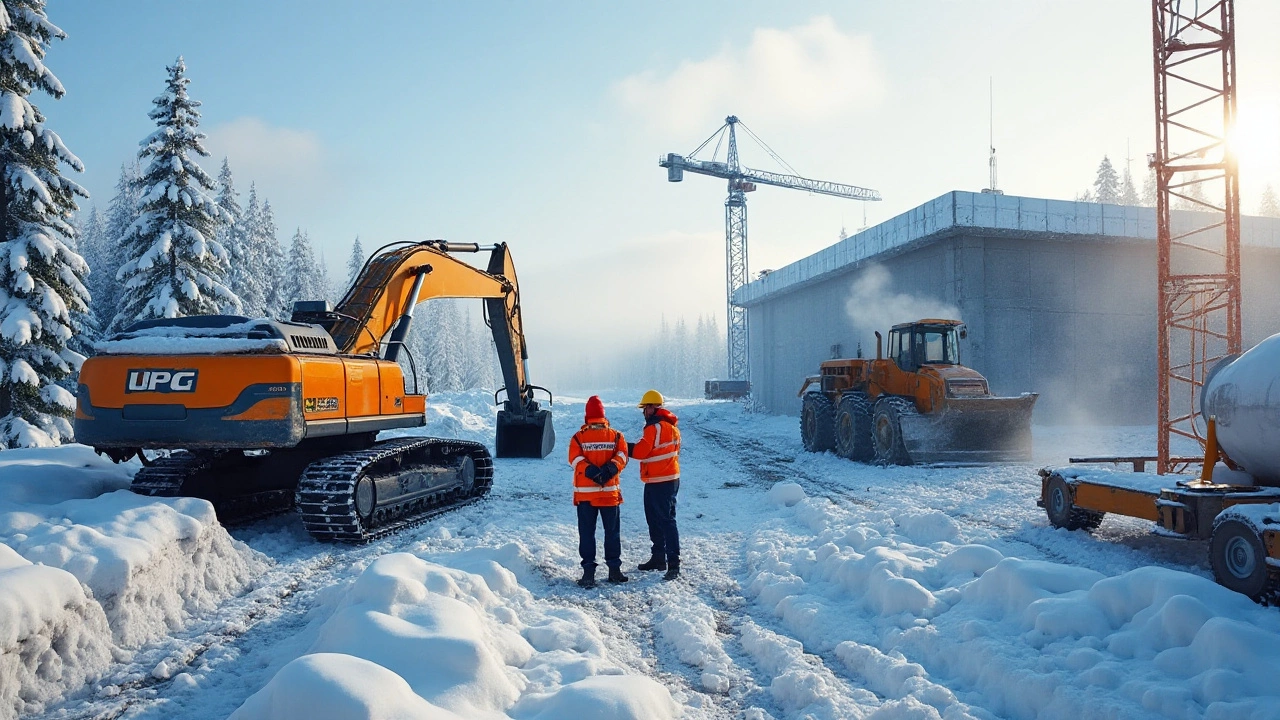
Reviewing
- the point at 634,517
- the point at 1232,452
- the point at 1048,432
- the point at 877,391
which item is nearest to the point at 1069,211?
the point at 1048,432

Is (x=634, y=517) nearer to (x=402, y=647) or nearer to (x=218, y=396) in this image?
(x=218, y=396)

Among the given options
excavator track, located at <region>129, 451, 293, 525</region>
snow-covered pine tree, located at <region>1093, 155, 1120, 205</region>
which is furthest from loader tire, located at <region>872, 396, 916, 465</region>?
snow-covered pine tree, located at <region>1093, 155, 1120, 205</region>

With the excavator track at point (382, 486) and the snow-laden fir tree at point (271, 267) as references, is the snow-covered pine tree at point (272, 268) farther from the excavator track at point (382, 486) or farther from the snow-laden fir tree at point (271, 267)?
the excavator track at point (382, 486)

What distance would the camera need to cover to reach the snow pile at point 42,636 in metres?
4.08

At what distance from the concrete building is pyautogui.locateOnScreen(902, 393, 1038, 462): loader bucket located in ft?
27.9

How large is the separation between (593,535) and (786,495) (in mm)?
4898

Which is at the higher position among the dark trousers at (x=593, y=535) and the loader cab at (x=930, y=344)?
the loader cab at (x=930, y=344)

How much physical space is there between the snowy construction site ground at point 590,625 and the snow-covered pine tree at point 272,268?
37.5 m

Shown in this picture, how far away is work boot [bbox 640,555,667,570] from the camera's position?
7.52 metres

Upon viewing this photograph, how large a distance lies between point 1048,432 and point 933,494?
13.7 meters

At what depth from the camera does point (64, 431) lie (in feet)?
57.8

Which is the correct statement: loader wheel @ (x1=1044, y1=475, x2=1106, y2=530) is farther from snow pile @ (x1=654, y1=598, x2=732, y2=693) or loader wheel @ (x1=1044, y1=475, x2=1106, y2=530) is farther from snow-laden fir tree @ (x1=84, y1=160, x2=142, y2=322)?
snow-laden fir tree @ (x1=84, y1=160, x2=142, y2=322)

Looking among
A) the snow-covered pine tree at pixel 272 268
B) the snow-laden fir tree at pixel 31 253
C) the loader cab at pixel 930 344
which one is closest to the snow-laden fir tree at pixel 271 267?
the snow-covered pine tree at pixel 272 268

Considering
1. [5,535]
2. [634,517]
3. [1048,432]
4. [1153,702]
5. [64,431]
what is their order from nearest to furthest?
[1153,702]
[5,535]
[634,517]
[64,431]
[1048,432]
